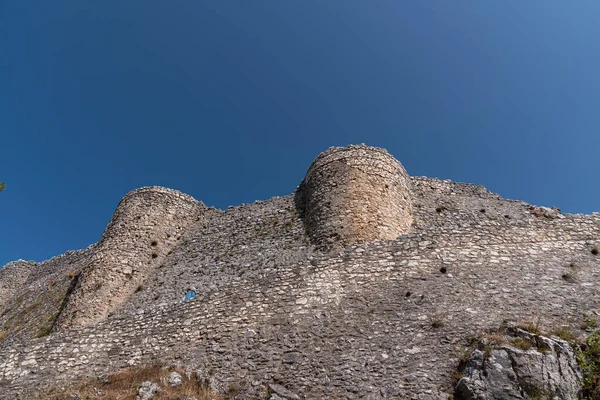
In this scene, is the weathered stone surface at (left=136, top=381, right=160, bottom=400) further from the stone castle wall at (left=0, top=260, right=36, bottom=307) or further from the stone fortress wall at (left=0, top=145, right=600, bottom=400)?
the stone castle wall at (left=0, top=260, right=36, bottom=307)

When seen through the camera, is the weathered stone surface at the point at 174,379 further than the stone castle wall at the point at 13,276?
No

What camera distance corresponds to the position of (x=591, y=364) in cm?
846

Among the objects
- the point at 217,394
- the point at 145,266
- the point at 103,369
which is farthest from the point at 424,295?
the point at 145,266

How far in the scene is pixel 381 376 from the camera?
29.6ft

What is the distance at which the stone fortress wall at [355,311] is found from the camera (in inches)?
375

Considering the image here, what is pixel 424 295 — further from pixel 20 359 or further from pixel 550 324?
pixel 20 359

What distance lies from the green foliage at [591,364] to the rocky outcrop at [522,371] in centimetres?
13

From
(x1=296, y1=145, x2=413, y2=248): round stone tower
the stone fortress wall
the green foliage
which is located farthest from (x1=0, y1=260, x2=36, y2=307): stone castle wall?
the green foliage

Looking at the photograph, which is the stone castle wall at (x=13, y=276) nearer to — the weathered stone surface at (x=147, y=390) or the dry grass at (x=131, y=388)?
the dry grass at (x=131, y=388)

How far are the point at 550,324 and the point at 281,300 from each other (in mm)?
6572

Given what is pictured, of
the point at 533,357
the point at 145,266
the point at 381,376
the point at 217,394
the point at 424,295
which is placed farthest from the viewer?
the point at 145,266

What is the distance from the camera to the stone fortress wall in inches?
375

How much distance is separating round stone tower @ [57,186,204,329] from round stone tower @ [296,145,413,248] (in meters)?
5.58

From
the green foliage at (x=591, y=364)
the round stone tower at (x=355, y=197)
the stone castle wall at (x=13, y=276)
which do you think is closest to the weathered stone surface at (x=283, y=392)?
the round stone tower at (x=355, y=197)
